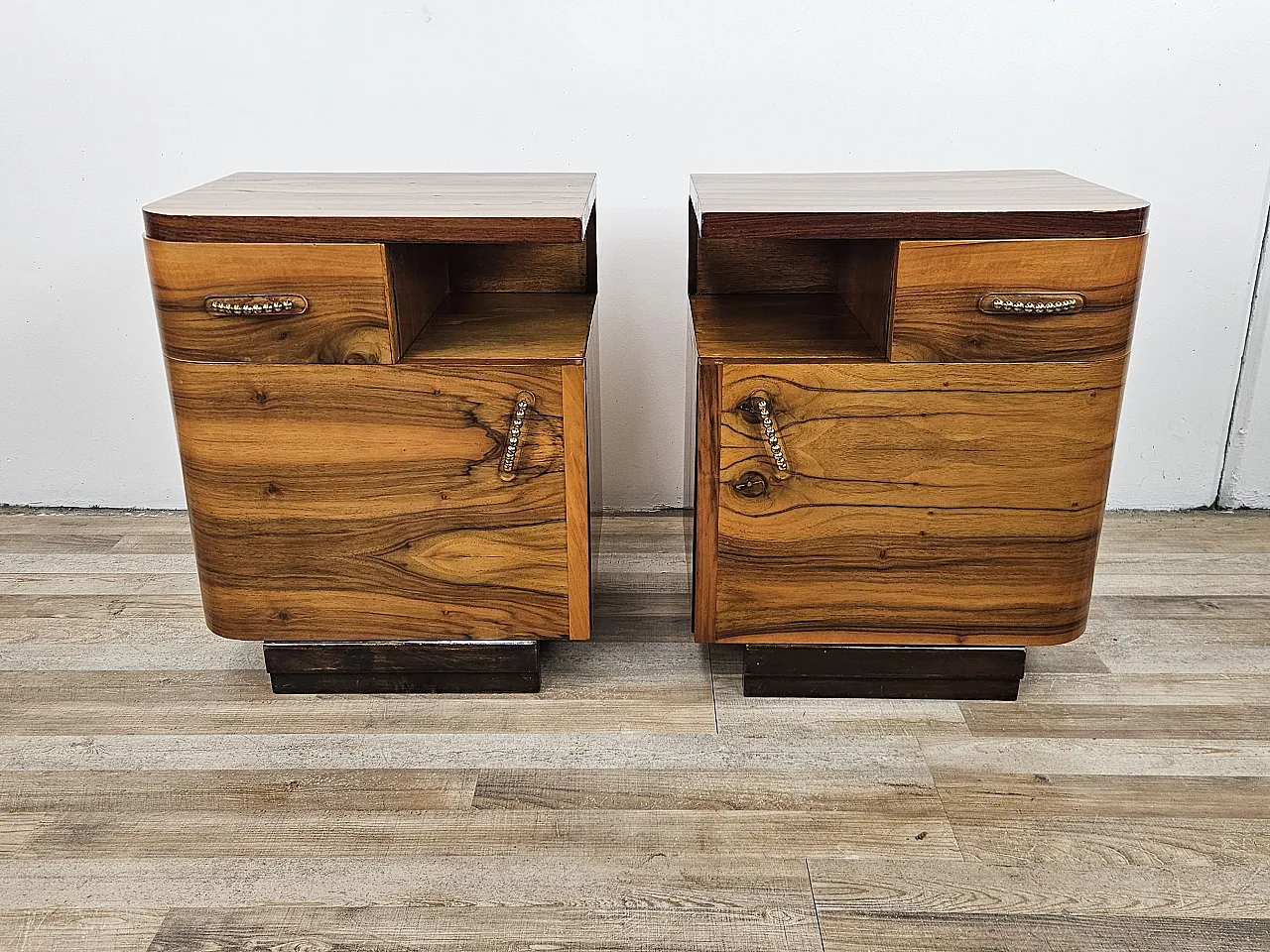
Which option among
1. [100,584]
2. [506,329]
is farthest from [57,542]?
[506,329]

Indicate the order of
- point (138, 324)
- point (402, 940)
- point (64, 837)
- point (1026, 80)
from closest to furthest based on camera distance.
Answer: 1. point (402, 940)
2. point (64, 837)
3. point (1026, 80)
4. point (138, 324)

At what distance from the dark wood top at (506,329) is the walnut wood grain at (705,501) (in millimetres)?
155

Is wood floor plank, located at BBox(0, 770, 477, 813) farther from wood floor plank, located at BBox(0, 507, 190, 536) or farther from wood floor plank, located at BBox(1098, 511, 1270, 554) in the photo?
wood floor plank, located at BBox(1098, 511, 1270, 554)

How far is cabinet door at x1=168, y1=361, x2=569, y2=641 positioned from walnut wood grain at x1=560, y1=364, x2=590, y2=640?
0.01 metres

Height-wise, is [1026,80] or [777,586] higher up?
[1026,80]

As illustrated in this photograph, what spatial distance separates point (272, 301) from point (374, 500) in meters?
0.26

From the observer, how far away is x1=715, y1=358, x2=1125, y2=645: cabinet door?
122cm

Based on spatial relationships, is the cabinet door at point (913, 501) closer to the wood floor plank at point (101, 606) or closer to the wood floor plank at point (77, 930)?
the wood floor plank at point (77, 930)

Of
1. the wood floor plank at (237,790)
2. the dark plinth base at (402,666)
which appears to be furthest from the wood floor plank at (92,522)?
the wood floor plank at (237,790)

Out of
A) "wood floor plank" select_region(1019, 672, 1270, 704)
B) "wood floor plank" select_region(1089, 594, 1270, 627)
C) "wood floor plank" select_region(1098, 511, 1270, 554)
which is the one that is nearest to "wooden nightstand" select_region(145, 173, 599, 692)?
"wood floor plank" select_region(1019, 672, 1270, 704)

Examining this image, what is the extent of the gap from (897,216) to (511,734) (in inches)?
30.5

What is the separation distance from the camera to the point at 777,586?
1.31 m

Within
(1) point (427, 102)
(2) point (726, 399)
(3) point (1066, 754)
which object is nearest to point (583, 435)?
(2) point (726, 399)

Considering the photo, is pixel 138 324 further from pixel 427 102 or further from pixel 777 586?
pixel 777 586
